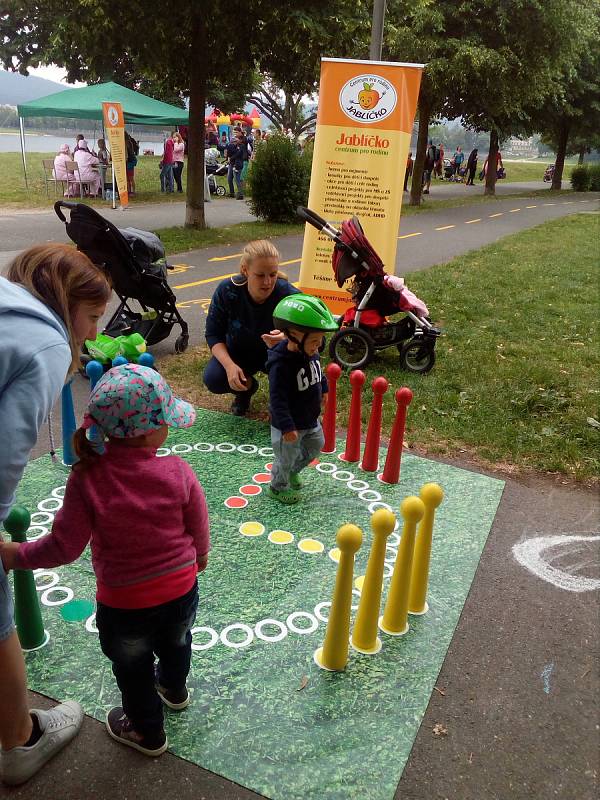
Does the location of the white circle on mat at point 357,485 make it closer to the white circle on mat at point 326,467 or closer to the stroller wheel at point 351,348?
the white circle on mat at point 326,467

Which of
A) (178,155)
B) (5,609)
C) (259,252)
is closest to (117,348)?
(259,252)

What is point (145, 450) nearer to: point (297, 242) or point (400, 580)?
point (400, 580)

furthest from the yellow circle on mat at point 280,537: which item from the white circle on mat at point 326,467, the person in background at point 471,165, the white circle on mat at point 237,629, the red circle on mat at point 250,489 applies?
the person in background at point 471,165

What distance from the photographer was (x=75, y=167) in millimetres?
19438

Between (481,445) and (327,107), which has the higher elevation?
(327,107)

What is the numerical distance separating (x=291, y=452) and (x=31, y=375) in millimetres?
2260

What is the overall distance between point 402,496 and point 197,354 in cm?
323

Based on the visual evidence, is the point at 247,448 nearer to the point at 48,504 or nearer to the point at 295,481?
the point at 295,481

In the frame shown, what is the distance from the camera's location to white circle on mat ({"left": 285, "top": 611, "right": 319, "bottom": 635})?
2.86m

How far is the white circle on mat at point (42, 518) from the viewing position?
354 centimetres

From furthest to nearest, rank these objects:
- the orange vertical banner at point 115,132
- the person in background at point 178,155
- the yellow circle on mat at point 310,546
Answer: the person in background at point 178,155 → the orange vertical banner at point 115,132 → the yellow circle on mat at point 310,546

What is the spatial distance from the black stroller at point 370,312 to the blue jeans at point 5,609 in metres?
4.60

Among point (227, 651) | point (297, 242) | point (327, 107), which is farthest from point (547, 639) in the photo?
point (297, 242)

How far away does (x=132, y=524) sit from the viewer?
1860 mm
